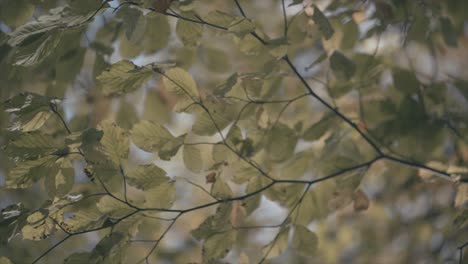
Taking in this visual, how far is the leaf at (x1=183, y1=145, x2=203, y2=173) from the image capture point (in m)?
1.31

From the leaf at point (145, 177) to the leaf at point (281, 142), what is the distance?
1.13 ft

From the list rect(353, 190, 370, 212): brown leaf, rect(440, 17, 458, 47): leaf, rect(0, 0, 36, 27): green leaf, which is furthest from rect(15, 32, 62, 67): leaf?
rect(440, 17, 458, 47): leaf

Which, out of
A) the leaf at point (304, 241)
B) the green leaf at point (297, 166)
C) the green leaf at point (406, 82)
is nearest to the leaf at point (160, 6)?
the leaf at point (304, 241)

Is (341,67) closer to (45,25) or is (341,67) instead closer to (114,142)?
(114,142)

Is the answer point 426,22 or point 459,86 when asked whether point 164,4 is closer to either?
point 426,22

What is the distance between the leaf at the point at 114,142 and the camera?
112cm

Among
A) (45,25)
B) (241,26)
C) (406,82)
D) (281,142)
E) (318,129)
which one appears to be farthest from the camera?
(406,82)

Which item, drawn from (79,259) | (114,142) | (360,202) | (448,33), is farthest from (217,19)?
(448,33)

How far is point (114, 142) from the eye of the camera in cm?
113

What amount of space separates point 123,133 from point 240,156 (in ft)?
1.01

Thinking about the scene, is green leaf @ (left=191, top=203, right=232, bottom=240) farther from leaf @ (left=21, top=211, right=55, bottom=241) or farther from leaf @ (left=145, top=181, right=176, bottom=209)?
leaf @ (left=21, top=211, right=55, bottom=241)

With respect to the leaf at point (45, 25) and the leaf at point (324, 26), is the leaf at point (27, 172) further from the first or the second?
the leaf at point (324, 26)

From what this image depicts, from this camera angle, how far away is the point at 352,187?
4.83ft

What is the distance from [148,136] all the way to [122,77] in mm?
131
